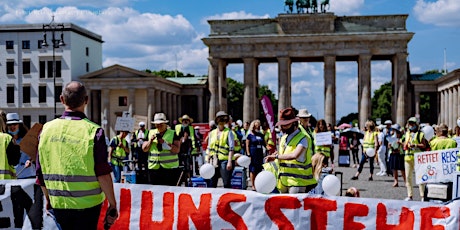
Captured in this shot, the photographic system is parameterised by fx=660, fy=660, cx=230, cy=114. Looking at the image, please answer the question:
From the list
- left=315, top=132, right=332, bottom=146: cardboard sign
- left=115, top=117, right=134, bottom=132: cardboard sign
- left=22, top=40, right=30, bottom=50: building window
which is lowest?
left=315, top=132, right=332, bottom=146: cardboard sign

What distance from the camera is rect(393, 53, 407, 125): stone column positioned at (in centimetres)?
7025

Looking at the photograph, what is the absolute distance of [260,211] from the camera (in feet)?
25.1

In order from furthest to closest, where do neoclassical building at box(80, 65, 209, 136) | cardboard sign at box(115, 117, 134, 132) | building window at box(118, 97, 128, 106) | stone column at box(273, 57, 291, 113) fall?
building window at box(118, 97, 128, 106) < neoclassical building at box(80, 65, 209, 136) < stone column at box(273, 57, 291, 113) < cardboard sign at box(115, 117, 134, 132)

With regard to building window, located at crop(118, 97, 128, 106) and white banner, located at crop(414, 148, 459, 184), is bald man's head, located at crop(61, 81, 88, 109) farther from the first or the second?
building window, located at crop(118, 97, 128, 106)

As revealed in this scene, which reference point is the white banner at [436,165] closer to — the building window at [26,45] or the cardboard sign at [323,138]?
the cardboard sign at [323,138]

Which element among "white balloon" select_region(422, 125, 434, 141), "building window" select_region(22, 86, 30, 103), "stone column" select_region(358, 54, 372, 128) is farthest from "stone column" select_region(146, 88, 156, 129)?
"white balloon" select_region(422, 125, 434, 141)

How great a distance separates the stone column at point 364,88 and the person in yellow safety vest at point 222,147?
189 feet

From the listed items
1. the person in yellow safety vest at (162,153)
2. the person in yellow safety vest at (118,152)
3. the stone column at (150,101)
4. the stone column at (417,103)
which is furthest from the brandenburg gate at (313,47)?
the person in yellow safety vest at (162,153)

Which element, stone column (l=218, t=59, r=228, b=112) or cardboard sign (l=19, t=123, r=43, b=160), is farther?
stone column (l=218, t=59, r=228, b=112)

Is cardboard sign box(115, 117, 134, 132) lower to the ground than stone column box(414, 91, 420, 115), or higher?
lower

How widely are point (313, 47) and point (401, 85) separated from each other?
1020 centimetres

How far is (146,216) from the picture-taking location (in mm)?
8031

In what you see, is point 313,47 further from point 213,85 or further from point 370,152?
point 370,152

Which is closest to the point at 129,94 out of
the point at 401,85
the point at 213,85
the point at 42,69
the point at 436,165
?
the point at 213,85
